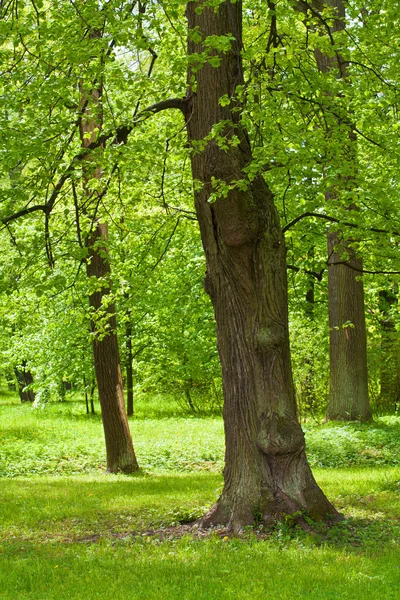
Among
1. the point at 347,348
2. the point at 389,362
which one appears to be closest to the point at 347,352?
the point at 347,348

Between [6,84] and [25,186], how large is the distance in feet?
3.91

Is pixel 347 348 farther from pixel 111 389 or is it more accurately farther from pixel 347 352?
pixel 111 389

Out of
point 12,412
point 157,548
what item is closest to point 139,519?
point 157,548

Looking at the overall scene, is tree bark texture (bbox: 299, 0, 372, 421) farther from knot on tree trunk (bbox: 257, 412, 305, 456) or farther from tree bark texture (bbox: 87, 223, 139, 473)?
knot on tree trunk (bbox: 257, 412, 305, 456)

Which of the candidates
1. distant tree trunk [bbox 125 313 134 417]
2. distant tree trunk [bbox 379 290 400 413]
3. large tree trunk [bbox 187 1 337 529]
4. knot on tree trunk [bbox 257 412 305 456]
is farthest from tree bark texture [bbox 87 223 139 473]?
distant tree trunk [bbox 125 313 134 417]

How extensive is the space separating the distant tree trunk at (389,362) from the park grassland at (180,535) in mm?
6301

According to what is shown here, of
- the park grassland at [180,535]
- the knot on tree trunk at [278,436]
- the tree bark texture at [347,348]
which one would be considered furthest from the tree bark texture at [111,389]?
the knot on tree trunk at [278,436]

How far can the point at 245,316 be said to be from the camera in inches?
308

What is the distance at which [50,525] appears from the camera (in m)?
8.59

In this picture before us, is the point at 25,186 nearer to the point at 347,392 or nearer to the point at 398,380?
the point at 347,392

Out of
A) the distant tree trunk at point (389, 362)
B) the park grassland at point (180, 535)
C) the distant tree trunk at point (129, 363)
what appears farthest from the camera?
the distant tree trunk at point (129, 363)

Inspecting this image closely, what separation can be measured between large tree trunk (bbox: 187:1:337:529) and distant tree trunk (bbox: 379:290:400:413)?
1487 cm

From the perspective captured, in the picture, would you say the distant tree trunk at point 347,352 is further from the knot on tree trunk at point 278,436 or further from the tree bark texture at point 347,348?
the knot on tree trunk at point 278,436

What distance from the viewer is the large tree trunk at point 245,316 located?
753 centimetres
